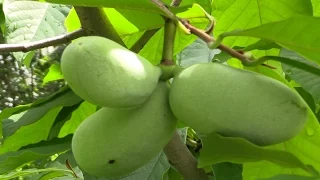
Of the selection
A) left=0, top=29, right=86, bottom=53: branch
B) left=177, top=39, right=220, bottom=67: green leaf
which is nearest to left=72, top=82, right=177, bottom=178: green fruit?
left=0, top=29, right=86, bottom=53: branch

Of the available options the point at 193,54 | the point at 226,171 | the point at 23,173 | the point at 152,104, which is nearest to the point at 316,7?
the point at 193,54

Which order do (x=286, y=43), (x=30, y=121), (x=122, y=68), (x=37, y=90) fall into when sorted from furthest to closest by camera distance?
(x=37, y=90)
(x=30, y=121)
(x=286, y=43)
(x=122, y=68)

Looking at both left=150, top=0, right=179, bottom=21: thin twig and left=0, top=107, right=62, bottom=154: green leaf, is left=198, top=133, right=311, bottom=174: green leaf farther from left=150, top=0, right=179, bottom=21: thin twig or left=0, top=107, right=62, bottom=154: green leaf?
left=0, top=107, right=62, bottom=154: green leaf

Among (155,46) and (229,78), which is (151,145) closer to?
(229,78)

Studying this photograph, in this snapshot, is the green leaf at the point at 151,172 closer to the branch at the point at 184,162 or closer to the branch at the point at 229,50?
the branch at the point at 184,162

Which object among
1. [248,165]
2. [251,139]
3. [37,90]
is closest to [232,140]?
[251,139]
